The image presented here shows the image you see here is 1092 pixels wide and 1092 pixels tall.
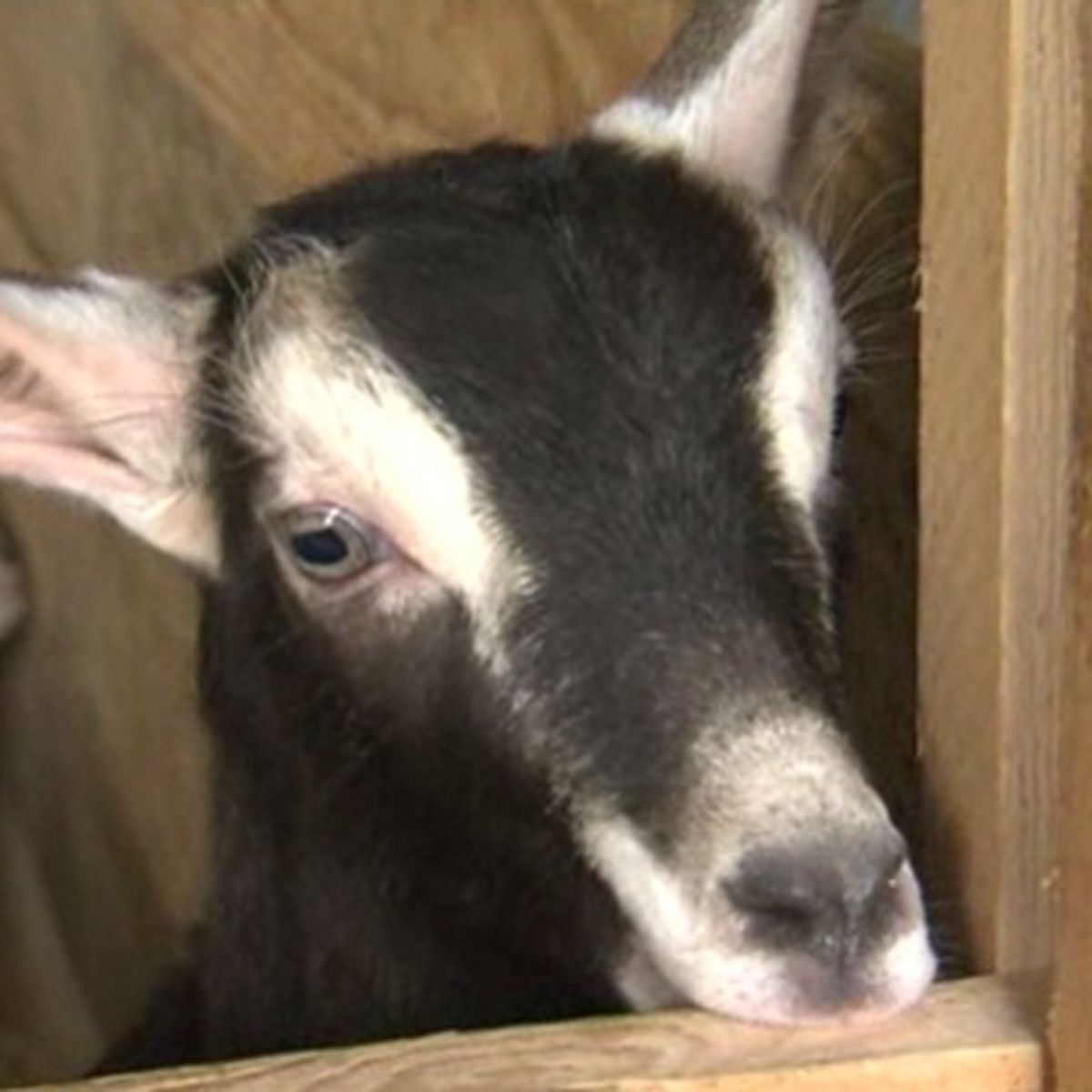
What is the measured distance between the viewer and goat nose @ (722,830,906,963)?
1.83 meters

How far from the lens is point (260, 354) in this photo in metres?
2.20

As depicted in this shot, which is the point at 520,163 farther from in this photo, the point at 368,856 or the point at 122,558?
the point at 122,558

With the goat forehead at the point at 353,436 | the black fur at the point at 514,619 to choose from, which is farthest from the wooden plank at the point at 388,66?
the goat forehead at the point at 353,436

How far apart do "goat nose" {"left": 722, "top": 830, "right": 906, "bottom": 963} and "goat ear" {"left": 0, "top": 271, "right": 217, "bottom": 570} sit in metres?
0.60

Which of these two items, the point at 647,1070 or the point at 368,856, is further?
the point at 368,856

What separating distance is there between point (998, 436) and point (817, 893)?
0.27m

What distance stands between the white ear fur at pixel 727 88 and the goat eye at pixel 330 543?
1.16ft

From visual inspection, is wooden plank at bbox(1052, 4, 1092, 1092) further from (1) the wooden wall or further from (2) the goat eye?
(1) the wooden wall

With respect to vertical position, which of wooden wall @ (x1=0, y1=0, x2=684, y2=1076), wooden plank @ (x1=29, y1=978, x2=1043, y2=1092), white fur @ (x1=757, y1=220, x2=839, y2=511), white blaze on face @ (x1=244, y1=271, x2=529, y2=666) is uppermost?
white blaze on face @ (x1=244, y1=271, x2=529, y2=666)

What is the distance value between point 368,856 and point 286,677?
0.12 metres

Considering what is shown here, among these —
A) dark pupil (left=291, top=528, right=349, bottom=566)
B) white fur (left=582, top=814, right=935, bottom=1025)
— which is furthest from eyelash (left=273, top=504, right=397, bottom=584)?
white fur (left=582, top=814, right=935, bottom=1025)

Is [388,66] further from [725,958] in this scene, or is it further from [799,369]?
[725,958]

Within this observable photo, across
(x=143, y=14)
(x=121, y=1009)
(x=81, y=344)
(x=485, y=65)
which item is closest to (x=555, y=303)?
(x=81, y=344)

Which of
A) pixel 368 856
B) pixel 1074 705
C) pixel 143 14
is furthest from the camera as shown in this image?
pixel 143 14
